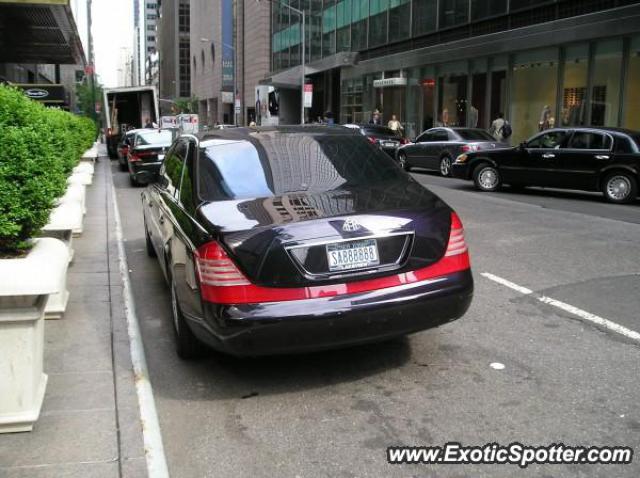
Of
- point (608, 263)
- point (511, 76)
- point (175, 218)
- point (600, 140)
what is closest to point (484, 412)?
point (175, 218)

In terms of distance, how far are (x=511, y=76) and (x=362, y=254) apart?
25647 mm

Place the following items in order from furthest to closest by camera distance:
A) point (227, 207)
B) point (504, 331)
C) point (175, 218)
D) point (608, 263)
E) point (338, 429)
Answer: point (608, 263), point (504, 331), point (175, 218), point (227, 207), point (338, 429)

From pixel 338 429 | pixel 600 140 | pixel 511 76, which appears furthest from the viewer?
pixel 511 76

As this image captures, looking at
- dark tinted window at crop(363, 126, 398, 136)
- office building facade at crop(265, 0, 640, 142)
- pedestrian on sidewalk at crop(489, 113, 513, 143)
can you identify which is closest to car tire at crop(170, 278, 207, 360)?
office building facade at crop(265, 0, 640, 142)

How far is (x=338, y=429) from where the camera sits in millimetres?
3943

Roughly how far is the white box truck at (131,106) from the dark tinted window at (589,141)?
23.3 meters

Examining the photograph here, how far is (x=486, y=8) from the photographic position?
2862 centimetres

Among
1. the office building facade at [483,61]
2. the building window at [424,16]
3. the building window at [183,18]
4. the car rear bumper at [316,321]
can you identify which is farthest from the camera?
the building window at [183,18]

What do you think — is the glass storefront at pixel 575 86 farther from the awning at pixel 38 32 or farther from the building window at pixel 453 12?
the awning at pixel 38 32

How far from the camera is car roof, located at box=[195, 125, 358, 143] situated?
5.71m

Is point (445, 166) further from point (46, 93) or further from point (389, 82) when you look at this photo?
point (46, 93)

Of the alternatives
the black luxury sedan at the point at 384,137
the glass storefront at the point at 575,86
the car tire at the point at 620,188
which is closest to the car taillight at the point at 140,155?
the black luxury sedan at the point at 384,137

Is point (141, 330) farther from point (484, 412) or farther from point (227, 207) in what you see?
point (484, 412)

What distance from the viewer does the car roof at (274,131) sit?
5709 mm
